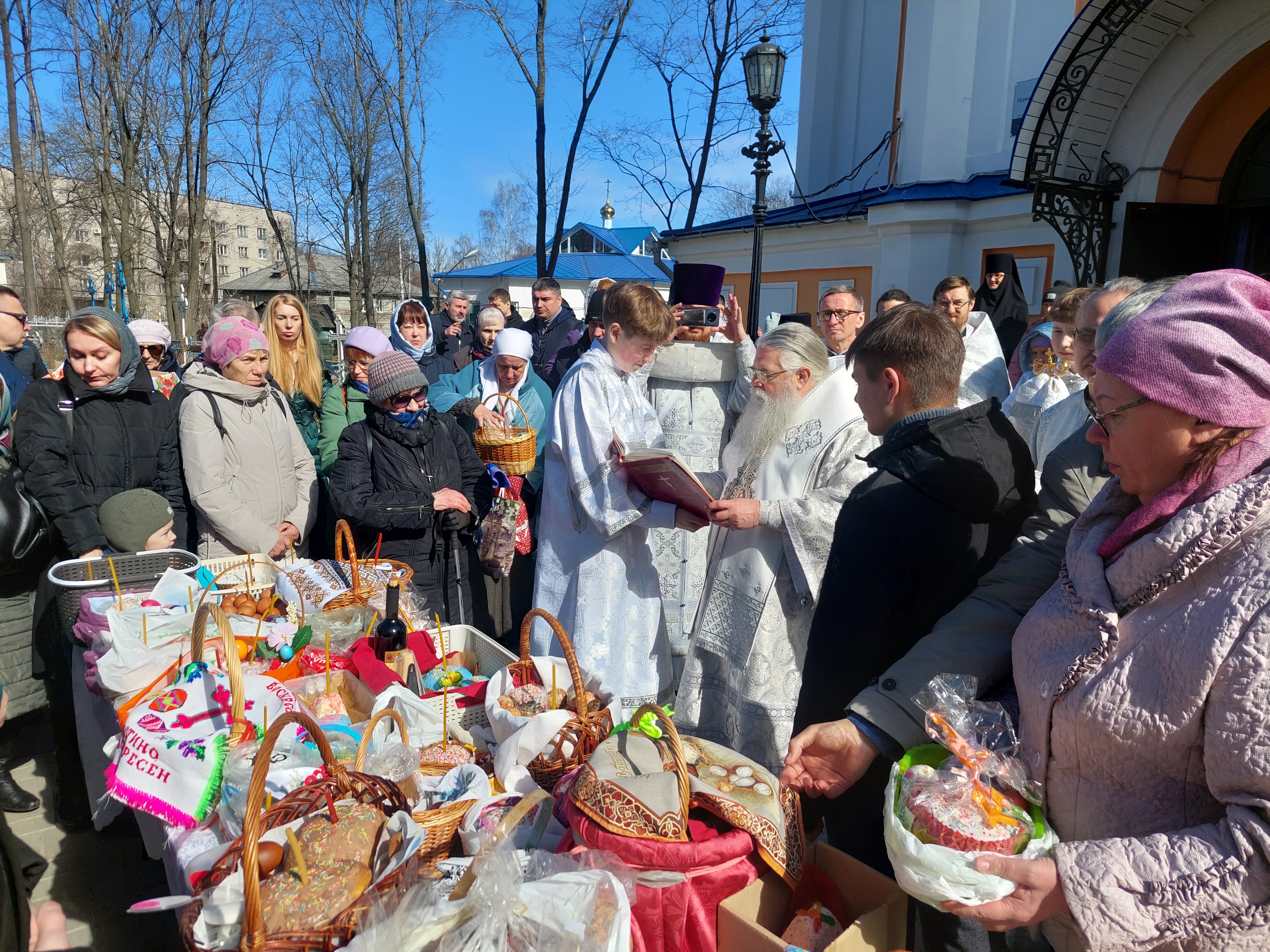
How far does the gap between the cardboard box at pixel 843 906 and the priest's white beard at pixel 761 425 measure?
6.41 ft

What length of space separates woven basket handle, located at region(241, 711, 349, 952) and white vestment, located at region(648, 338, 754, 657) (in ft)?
10.4

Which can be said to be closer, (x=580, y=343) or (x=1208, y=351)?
(x=1208, y=351)

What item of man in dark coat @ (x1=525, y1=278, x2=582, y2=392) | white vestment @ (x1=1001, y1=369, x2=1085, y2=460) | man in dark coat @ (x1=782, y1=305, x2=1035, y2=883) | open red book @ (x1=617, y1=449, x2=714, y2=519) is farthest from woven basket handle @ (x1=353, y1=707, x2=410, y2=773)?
man in dark coat @ (x1=525, y1=278, x2=582, y2=392)

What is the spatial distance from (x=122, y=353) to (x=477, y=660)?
237 centimetres

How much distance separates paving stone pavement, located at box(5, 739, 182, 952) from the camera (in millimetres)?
2768

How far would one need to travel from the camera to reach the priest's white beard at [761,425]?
337 cm

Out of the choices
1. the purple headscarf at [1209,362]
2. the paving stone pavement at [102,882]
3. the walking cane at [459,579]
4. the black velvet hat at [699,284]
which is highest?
the black velvet hat at [699,284]

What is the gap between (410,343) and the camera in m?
6.23

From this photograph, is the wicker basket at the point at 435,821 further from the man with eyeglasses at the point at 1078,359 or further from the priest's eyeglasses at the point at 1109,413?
the man with eyeglasses at the point at 1078,359

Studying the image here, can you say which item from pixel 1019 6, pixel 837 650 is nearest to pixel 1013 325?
pixel 1019 6

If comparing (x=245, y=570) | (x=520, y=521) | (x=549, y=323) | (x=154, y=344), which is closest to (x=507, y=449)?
(x=520, y=521)

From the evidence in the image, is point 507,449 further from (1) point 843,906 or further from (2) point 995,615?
(1) point 843,906

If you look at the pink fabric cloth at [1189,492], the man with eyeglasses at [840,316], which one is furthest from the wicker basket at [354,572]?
the man with eyeglasses at [840,316]

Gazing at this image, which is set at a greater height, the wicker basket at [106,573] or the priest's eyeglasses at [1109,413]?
the priest's eyeglasses at [1109,413]
